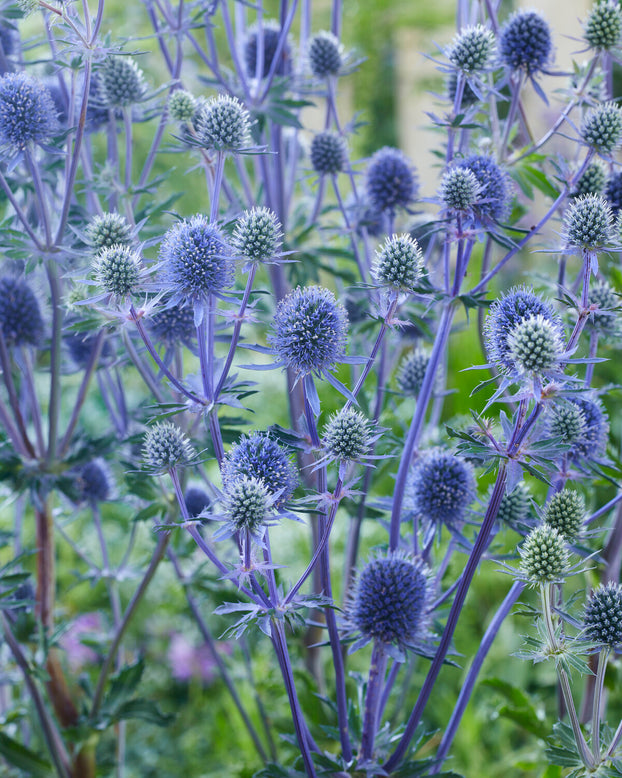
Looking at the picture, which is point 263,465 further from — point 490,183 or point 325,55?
point 325,55

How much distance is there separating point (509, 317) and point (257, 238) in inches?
14.8

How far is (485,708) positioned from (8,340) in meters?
1.74

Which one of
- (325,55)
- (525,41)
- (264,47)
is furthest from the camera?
(264,47)

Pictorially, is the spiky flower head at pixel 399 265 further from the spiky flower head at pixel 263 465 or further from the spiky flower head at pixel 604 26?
the spiky flower head at pixel 604 26

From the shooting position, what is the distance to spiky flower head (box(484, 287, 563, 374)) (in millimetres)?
987

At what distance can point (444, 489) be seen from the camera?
4.08ft

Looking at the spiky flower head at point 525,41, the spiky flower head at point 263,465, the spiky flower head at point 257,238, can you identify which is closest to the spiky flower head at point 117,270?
the spiky flower head at point 257,238

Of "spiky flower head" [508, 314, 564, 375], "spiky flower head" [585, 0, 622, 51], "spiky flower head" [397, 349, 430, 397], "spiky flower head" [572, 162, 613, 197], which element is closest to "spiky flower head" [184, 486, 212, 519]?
"spiky flower head" [397, 349, 430, 397]

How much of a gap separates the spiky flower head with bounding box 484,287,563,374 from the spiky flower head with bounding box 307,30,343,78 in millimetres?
921

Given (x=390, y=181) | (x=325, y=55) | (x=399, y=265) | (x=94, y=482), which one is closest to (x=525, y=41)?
(x=390, y=181)

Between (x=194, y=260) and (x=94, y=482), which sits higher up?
(x=194, y=260)

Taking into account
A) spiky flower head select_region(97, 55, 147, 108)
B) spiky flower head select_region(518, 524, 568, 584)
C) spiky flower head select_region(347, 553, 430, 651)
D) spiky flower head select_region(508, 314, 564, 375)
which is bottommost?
spiky flower head select_region(347, 553, 430, 651)

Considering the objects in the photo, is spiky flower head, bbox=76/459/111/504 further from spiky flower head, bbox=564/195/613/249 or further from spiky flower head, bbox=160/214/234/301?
spiky flower head, bbox=564/195/613/249

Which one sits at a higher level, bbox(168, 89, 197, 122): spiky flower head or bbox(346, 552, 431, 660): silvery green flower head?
bbox(168, 89, 197, 122): spiky flower head
